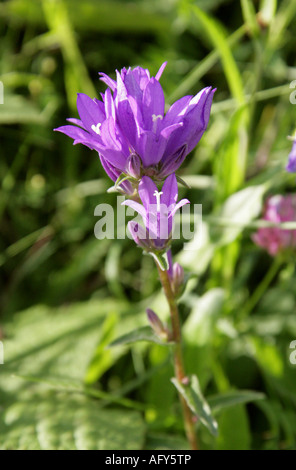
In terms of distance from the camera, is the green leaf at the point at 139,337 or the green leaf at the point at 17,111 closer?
the green leaf at the point at 139,337

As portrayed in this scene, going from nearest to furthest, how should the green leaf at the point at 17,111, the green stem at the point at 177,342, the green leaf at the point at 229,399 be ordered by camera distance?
the green stem at the point at 177,342 → the green leaf at the point at 229,399 → the green leaf at the point at 17,111

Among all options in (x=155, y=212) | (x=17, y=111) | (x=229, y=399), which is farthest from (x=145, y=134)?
(x=17, y=111)

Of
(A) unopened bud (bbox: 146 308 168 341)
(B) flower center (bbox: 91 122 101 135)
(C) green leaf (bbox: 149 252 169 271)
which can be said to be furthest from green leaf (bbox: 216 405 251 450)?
(B) flower center (bbox: 91 122 101 135)

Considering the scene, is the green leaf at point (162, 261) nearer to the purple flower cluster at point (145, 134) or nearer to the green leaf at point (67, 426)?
the purple flower cluster at point (145, 134)

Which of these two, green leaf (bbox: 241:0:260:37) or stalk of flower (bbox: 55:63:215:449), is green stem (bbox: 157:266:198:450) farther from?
green leaf (bbox: 241:0:260:37)

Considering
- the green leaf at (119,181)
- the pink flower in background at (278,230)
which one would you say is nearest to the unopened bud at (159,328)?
the green leaf at (119,181)

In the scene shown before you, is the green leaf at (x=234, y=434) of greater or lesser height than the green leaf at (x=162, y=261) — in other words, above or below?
below

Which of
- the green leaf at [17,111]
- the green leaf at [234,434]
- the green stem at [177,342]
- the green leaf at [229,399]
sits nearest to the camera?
the green stem at [177,342]

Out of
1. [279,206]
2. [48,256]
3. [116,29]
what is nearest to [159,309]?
[279,206]
